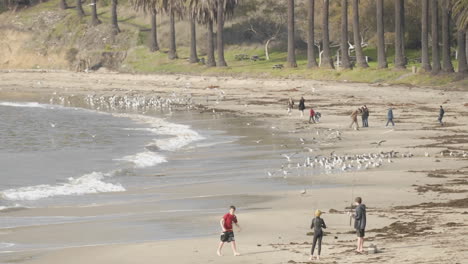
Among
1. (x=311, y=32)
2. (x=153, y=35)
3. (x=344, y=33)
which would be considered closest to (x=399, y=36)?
(x=344, y=33)

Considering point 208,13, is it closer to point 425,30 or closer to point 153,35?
point 153,35

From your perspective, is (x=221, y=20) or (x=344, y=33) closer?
(x=344, y=33)

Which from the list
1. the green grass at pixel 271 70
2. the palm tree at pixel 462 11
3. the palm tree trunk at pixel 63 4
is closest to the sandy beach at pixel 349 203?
the palm tree at pixel 462 11

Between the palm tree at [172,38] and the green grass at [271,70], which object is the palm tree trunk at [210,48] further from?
the palm tree at [172,38]

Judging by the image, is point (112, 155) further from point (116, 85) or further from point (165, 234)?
point (116, 85)

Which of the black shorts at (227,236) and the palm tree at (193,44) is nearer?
the black shorts at (227,236)

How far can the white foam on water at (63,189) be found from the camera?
29250 mm

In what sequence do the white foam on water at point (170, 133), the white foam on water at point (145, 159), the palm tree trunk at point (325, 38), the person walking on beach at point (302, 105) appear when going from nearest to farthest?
the white foam on water at point (145, 159)
the white foam on water at point (170, 133)
the person walking on beach at point (302, 105)
the palm tree trunk at point (325, 38)

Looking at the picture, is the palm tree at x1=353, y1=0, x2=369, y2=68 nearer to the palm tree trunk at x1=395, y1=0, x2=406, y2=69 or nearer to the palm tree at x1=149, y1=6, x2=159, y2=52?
the palm tree trunk at x1=395, y1=0, x2=406, y2=69

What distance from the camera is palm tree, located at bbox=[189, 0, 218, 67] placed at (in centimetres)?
9044

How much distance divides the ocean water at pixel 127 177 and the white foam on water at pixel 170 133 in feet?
0.19

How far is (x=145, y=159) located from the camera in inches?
1500

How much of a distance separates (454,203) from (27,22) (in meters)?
107

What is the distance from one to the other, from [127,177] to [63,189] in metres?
3.09
